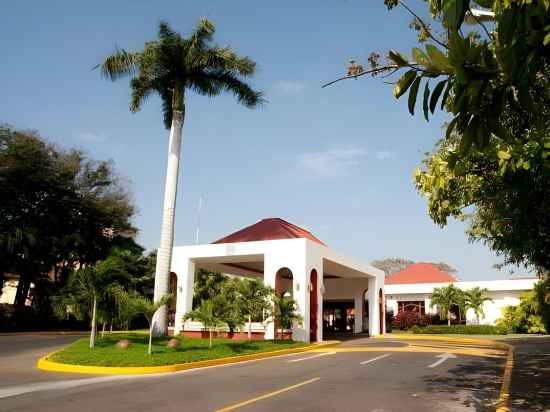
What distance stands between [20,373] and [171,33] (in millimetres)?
15260

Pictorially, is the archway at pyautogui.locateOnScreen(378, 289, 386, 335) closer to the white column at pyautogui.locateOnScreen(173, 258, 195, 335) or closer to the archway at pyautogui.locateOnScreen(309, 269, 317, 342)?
the archway at pyautogui.locateOnScreen(309, 269, 317, 342)

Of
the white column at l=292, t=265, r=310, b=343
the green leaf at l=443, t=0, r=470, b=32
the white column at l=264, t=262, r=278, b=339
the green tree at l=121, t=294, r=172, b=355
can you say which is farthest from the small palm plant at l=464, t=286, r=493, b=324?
the green leaf at l=443, t=0, r=470, b=32

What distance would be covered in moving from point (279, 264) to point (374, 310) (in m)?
13.1

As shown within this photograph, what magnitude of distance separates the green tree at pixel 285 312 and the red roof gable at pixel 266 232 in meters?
5.83

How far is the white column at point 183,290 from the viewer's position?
1144 inches

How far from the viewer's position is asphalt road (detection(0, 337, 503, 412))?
8.63 meters

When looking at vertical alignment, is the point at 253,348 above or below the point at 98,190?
below

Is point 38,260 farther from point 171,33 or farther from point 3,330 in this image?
point 171,33

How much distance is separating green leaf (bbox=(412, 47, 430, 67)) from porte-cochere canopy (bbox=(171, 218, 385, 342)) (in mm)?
23170

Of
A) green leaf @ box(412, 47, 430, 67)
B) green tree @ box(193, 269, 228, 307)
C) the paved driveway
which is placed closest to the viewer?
green leaf @ box(412, 47, 430, 67)

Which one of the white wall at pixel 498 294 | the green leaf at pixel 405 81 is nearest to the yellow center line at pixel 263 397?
the green leaf at pixel 405 81

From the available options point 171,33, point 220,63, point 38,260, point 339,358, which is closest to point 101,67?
point 171,33

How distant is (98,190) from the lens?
135 feet

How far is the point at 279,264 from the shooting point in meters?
26.9
